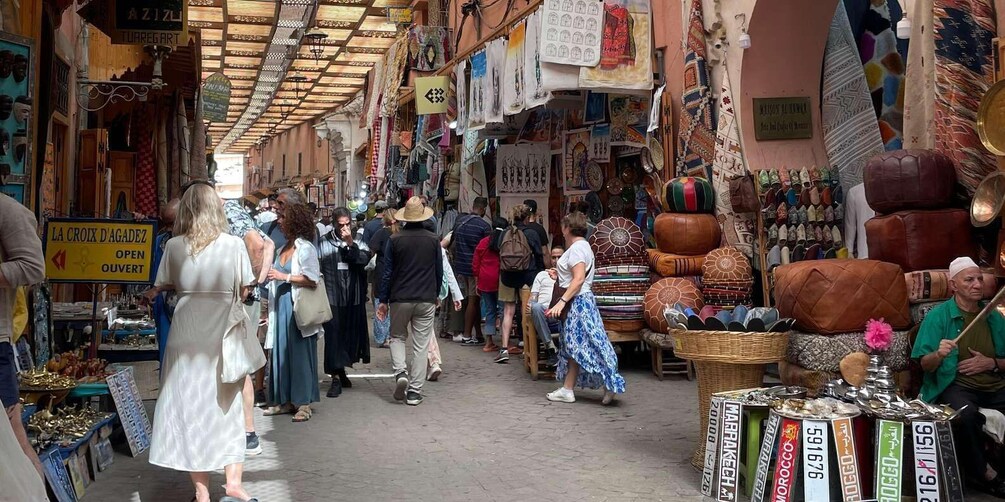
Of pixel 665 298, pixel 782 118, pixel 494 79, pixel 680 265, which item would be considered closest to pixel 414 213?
pixel 665 298

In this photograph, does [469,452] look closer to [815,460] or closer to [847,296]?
[815,460]

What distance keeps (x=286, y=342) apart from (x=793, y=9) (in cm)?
572

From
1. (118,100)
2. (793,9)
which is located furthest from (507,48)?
(118,100)

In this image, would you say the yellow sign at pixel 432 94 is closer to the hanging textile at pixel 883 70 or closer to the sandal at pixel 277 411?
the hanging textile at pixel 883 70

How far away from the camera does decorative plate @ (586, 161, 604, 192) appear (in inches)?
462

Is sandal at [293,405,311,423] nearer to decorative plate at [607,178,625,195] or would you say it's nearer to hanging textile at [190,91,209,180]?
decorative plate at [607,178,625,195]

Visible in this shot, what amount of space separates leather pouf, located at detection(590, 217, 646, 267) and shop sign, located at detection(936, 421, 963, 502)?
185 inches

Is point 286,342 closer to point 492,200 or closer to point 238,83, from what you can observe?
point 492,200

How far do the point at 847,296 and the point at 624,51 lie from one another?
5.32 meters

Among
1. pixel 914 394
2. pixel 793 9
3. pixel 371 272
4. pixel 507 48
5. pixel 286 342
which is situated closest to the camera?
pixel 914 394

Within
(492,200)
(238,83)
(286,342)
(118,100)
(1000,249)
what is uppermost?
(238,83)

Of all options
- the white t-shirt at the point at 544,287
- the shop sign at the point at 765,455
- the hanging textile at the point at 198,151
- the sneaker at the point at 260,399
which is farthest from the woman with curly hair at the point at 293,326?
the hanging textile at the point at 198,151

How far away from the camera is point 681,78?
9789mm

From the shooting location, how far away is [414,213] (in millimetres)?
7895
